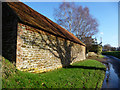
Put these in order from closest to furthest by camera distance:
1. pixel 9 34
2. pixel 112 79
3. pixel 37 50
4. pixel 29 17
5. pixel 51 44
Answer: pixel 9 34
pixel 112 79
pixel 37 50
pixel 29 17
pixel 51 44

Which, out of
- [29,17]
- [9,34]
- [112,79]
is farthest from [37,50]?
[112,79]

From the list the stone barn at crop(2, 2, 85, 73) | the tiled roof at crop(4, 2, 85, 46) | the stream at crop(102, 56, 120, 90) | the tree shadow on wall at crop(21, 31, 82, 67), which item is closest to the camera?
the stream at crop(102, 56, 120, 90)

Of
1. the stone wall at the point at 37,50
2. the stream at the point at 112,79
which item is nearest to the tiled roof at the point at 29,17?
the stone wall at the point at 37,50

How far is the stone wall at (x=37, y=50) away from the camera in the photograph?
4.98m

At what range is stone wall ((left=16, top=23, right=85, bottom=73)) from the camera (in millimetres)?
4984

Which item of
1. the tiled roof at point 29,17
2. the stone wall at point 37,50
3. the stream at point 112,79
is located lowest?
the stream at point 112,79

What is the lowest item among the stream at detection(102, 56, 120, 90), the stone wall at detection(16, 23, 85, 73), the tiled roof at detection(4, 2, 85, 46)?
the stream at detection(102, 56, 120, 90)

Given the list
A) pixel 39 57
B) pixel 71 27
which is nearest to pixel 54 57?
pixel 39 57

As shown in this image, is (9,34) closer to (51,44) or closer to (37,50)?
(37,50)

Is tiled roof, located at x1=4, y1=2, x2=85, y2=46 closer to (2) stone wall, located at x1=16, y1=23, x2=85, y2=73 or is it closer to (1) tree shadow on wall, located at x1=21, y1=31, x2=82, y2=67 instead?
(2) stone wall, located at x1=16, y1=23, x2=85, y2=73

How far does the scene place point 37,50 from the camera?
597cm

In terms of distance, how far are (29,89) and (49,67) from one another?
363 centimetres

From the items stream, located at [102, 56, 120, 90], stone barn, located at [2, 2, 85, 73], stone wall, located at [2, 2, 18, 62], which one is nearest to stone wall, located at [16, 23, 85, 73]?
stone barn, located at [2, 2, 85, 73]

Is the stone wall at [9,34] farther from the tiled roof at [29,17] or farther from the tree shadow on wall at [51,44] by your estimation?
the tree shadow on wall at [51,44]
